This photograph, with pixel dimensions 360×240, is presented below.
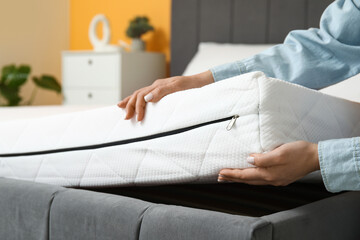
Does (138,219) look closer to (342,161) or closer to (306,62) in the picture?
(342,161)

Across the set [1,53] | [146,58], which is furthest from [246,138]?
[1,53]

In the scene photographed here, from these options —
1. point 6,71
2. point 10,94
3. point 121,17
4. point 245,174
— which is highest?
point 121,17

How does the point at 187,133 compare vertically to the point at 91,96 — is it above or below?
above

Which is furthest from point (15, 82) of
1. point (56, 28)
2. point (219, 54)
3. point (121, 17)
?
point (219, 54)

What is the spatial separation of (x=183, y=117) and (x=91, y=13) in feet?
10.2

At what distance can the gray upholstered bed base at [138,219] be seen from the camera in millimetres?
613

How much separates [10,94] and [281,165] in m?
3.00

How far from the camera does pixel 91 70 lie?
298cm

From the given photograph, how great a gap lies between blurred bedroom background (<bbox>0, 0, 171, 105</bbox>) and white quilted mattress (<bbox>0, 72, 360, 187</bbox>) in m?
2.28

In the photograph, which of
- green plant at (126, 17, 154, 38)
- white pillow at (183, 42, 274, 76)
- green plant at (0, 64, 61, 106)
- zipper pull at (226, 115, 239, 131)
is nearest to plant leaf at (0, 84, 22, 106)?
green plant at (0, 64, 61, 106)

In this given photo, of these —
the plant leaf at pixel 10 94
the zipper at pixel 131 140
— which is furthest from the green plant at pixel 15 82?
the zipper at pixel 131 140

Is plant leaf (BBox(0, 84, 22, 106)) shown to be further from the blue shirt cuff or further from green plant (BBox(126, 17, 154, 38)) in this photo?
the blue shirt cuff

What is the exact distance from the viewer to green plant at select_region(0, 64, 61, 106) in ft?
10.7

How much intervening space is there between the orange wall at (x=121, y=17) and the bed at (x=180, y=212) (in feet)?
7.91
